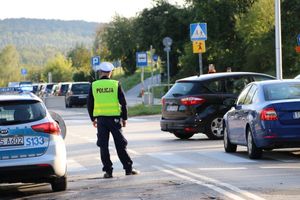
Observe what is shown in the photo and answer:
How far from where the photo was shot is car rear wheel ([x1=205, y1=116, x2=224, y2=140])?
69.1ft

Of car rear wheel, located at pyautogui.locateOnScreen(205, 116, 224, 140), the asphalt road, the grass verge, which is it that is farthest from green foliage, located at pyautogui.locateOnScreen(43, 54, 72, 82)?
the asphalt road

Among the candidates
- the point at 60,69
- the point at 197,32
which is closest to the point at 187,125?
the point at 197,32

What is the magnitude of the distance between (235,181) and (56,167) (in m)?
2.50

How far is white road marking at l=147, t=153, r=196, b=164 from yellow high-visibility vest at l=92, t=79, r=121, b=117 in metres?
2.45

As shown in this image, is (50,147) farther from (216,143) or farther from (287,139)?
(216,143)

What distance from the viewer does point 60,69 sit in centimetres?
15050

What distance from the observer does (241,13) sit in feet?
199

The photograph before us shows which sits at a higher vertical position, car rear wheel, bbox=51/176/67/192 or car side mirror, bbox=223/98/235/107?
car side mirror, bbox=223/98/235/107

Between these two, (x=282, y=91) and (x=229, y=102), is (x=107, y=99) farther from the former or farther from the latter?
(x=229, y=102)

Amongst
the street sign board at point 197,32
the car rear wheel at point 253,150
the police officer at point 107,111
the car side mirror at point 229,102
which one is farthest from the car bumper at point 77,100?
the police officer at point 107,111

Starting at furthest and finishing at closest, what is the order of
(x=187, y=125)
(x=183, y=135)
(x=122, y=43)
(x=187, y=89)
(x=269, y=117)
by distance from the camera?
1. (x=122, y=43)
2. (x=183, y=135)
3. (x=187, y=89)
4. (x=187, y=125)
5. (x=269, y=117)

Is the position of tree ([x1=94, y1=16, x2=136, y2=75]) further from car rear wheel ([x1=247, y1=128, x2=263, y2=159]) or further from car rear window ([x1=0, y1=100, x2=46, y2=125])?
car rear window ([x1=0, y1=100, x2=46, y2=125])

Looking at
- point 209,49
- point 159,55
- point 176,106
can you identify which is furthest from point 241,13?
point 176,106

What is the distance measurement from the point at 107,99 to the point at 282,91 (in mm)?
3945
